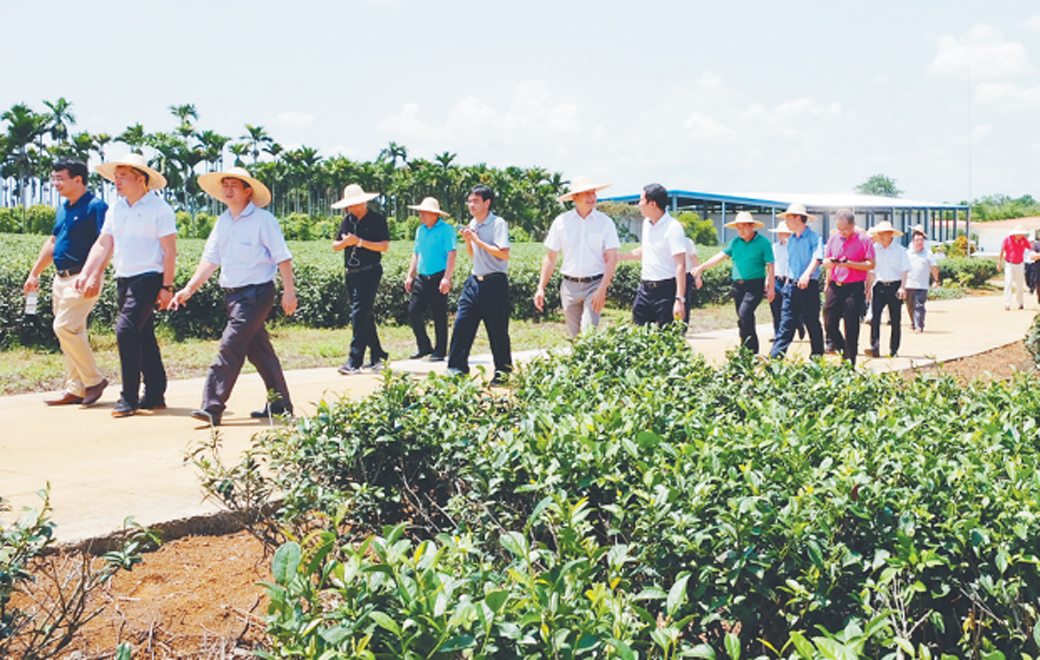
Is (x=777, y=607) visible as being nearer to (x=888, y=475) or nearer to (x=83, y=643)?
(x=888, y=475)

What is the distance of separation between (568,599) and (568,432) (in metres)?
1.24

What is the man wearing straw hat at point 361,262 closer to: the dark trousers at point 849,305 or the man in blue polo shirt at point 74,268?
the man in blue polo shirt at point 74,268

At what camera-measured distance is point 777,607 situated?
106 inches

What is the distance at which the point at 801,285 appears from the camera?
420 inches

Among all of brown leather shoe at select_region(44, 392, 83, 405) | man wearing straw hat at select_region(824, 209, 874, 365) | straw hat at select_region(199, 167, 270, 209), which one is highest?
straw hat at select_region(199, 167, 270, 209)

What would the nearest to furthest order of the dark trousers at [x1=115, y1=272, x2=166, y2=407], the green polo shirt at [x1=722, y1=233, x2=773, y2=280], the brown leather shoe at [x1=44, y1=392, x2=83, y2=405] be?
the dark trousers at [x1=115, y1=272, x2=166, y2=407] < the brown leather shoe at [x1=44, y1=392, x2=83, y2=405] < the green polo shirt at [x1=722, y1=233, x2=773, y2=280]

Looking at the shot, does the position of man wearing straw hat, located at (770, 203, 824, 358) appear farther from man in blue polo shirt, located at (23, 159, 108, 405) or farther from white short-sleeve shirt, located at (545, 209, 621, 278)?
man in blue polo shirt, located at (23, 159, 108, 405)

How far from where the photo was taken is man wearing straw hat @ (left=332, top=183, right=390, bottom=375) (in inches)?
396

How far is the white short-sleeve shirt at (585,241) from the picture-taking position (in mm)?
8312

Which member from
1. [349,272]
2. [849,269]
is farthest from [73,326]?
[849,269]

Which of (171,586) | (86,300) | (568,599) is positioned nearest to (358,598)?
(568,599)

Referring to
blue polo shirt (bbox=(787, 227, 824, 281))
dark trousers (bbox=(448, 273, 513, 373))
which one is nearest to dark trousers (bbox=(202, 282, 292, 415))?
dark trousers (bbox=(448, 273, 513, 373))

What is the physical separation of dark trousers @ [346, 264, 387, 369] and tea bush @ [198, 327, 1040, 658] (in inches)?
226

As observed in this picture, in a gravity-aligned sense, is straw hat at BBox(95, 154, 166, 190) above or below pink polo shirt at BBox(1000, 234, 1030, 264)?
above
